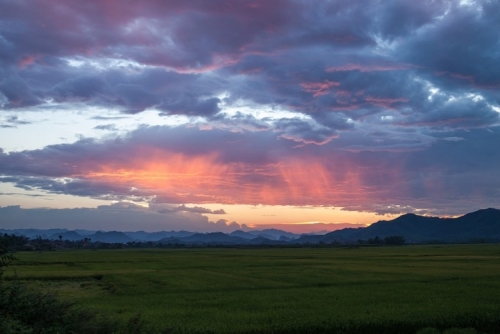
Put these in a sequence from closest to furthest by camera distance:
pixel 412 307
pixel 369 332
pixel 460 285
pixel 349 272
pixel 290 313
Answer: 1. pixel 369 332
2. pixel 290 313
3. pixel 412 307
4. pixel 460 285
5. pixel 349 272

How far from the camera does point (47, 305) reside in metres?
12.6

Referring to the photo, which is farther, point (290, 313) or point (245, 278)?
point (245, 278)

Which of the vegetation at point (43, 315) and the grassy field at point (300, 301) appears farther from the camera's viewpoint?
the grassy field at point (300, 301)

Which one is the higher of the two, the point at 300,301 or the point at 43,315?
the point at 43,315

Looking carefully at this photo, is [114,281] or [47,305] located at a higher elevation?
[47,305]

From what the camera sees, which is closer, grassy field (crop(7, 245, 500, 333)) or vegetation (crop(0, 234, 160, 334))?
vegetation (crop(0, 234, 160, 334))

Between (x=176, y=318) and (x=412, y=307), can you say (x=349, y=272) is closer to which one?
(x=412, y=307)

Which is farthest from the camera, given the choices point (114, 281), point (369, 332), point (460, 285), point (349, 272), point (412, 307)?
point (349, 272)

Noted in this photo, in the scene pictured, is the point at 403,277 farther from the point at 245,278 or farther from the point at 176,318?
the point at 176,318

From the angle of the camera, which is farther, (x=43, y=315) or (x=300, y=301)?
(x=300, y=301)

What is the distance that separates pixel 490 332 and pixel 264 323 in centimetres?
934

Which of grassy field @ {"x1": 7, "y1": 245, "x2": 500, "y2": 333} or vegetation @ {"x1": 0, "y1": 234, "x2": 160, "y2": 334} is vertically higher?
vegetation @ {"x1": 0, "y1": 234, "x2": 160, "y2": 334}

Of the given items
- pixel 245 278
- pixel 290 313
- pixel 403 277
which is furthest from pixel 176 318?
pixel 403 277

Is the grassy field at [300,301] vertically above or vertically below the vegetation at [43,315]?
below
